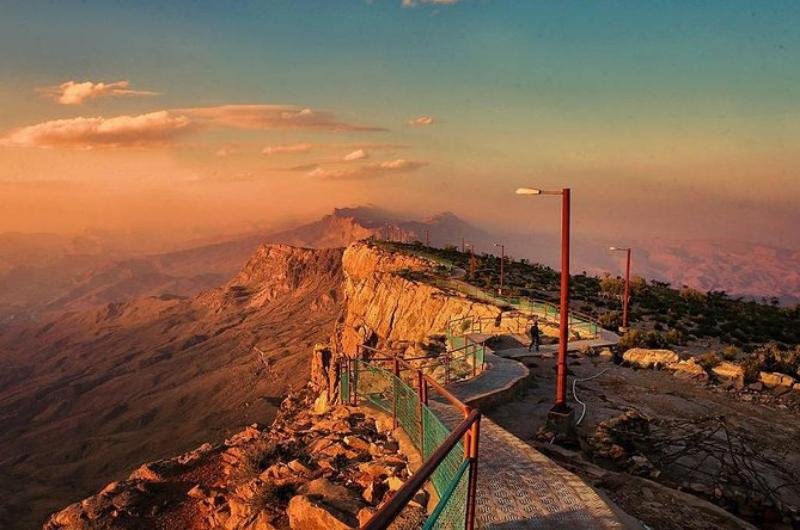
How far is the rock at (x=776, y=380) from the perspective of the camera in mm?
19688

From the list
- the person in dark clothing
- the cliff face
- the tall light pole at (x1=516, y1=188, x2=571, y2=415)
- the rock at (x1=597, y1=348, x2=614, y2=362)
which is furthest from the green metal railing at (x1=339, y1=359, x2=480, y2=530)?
the cliff face

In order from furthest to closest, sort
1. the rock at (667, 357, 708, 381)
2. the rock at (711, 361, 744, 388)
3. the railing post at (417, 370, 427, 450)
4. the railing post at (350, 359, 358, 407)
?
1. the rock at (667, 357, 708, 381)
2. the rock at (711, 361, 744, 388)
3. the railing post at (350, 359, 358, 407)
4. the railing post at (417, 370, 427, 450)

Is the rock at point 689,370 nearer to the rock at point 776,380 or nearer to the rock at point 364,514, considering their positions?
the rock at point 776,380

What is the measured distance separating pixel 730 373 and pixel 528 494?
16810mm

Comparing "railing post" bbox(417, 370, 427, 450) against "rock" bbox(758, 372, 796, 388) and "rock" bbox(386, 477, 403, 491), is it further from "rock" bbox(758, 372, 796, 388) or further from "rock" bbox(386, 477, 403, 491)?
"rock" bbox(758, 372, 796, 388)

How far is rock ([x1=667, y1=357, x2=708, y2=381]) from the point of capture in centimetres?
2116

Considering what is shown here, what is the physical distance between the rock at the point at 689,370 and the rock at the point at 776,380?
1934 millimetres

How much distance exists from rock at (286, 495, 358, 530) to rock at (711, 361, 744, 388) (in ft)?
58.2

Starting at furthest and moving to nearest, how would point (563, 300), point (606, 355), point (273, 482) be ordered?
point (606, 355) < point (563, 300) < point (273, 482)

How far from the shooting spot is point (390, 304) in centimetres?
5916

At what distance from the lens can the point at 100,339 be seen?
182m

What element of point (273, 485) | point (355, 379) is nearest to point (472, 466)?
point (273, 485)

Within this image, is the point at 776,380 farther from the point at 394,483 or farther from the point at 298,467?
the point at 298,467

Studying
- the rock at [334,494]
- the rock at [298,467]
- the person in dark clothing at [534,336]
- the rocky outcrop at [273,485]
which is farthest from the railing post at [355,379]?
the person in dark clothing at [534,336]
